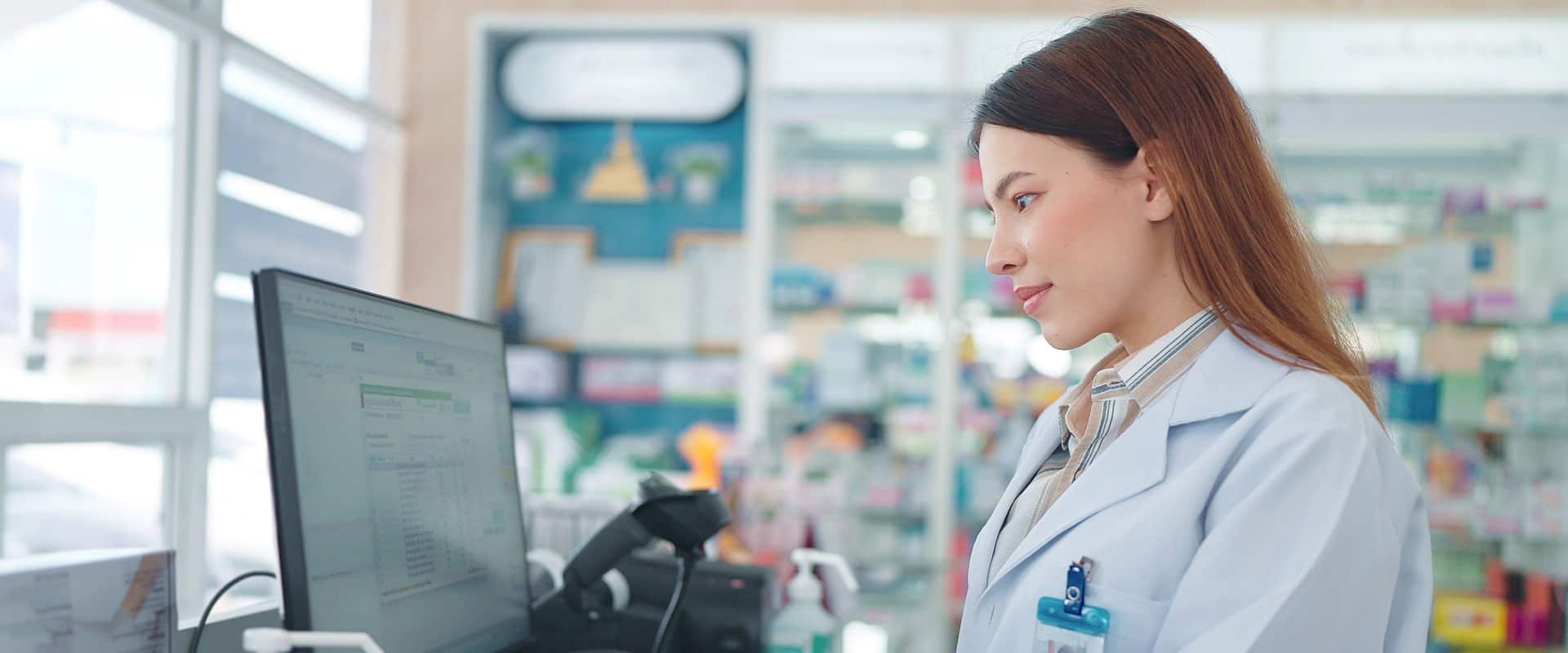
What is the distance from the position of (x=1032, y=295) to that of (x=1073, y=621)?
35cm

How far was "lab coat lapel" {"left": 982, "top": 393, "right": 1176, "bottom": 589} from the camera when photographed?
1156 millimetres

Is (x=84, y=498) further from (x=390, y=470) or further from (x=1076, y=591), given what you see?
(x=1076, y=591)

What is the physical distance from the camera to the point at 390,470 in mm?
1137

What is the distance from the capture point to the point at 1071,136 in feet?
3.95

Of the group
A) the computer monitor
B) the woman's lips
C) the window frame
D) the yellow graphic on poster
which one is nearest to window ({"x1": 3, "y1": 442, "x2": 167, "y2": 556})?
the window frame

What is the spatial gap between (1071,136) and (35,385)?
2.83m

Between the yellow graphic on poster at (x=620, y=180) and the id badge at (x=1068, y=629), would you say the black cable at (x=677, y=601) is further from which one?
the yellow graphic on poster at (x=620, y=180)

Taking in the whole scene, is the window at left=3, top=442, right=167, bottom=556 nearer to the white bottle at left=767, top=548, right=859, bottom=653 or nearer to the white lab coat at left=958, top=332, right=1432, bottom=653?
the white bottle at left=767, top=548, right=859, bottom=653

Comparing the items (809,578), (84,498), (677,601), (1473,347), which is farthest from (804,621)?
(1473,347)

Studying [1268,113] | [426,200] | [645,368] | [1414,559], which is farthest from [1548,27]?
[426,200]

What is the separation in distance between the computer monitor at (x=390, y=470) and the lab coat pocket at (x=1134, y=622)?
651 millimetres

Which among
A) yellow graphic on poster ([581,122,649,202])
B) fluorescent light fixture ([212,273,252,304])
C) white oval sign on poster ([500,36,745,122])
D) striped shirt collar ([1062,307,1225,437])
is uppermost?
white oval sign on poster ([500,36,745,122])

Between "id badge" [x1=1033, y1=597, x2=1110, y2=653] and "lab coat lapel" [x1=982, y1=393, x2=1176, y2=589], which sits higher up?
"lab coat lapel" [x1=982, y1=393, x2=1176, y2=589]

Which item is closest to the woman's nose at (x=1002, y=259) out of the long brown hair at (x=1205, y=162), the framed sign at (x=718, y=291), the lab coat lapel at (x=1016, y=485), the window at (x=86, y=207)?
the long brown hair at (x=1205, y=162)
